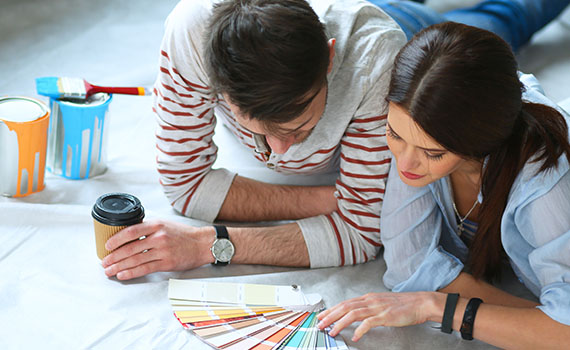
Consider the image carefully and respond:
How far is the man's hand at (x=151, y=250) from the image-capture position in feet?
4.50

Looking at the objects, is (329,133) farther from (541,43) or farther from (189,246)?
(541,43)

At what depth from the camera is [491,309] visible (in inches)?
50.0

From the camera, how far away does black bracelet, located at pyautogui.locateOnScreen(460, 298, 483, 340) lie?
1271 millimetres

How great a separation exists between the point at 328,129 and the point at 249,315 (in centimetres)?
42

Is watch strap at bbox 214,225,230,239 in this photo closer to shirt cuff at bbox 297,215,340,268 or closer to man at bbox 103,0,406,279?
man at bbox 103,0,406,279

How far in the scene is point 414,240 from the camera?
4.63 ft

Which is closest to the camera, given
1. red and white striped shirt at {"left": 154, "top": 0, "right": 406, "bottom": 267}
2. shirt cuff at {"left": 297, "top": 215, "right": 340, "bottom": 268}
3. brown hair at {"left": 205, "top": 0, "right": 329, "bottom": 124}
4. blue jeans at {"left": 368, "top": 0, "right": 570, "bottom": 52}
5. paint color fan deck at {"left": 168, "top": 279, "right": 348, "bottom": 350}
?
brown hair at {"left": 205, "top": 0, "right": 329, "bottom": 124}

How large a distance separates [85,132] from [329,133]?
2.17ft

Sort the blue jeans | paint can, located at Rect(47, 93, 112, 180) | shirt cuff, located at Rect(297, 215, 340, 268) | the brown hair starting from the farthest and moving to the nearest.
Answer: the blue jeans < paint can, located at Rect(47, 93, 112, 180) < shirt cuff, located at Rect(297, 215, 340, 268) < the brown hair

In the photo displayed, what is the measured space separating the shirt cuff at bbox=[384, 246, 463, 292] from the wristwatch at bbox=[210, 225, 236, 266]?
0.39 meters

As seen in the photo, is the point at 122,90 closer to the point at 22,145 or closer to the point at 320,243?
the point at 22,145

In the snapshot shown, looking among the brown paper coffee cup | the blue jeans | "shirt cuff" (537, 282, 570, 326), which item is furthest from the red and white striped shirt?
Answer: the blue jeans

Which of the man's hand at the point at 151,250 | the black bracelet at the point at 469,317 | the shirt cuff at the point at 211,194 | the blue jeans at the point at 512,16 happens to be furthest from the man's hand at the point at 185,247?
the blue jeans at the point at 512,16

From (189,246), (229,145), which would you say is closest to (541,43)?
(229,145)
